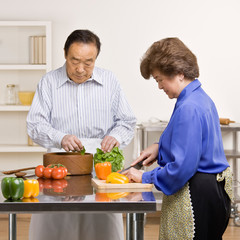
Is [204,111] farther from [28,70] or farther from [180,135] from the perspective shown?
[28,70]

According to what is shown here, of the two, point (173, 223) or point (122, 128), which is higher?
point (122, 128)

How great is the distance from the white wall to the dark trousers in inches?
136

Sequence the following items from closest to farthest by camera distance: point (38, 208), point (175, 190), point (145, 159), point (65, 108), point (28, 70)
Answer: point (38, 208) < point (175, 190) < point (145, 159) < point (65, 108) < point (28, 70)

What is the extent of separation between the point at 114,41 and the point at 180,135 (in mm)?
3632

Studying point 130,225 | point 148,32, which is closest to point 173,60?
point 130,225

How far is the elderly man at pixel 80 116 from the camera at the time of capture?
304 cm

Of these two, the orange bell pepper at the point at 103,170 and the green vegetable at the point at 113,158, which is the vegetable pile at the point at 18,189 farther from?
the green vegetable at the point at 113,158

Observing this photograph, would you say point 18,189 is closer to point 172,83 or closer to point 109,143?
point 172,83

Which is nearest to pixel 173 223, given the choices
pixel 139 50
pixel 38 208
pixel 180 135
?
pixel 180 135

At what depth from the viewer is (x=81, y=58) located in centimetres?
306

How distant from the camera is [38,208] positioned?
2.03 meters

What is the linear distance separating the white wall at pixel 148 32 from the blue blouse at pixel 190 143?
134 inches

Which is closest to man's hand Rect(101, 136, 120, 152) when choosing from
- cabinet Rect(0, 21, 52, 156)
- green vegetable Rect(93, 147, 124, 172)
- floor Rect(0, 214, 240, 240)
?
green vegetable Rect(93, 147, 124, 172)

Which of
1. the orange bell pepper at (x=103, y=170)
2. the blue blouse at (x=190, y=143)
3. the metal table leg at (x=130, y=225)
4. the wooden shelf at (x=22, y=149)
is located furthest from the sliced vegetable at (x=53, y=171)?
the wooden shelf at (x=22, y=149)
